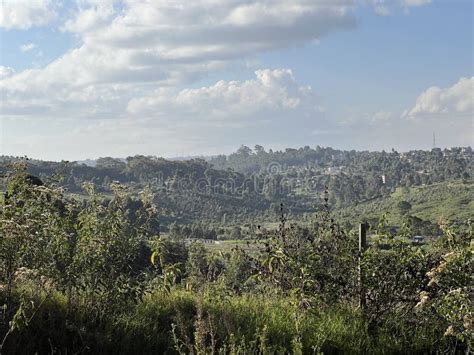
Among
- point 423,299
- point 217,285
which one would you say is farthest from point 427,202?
point 423,299

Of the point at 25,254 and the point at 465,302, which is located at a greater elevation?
the point at 25,254

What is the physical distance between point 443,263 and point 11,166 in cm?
498

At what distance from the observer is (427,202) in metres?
135

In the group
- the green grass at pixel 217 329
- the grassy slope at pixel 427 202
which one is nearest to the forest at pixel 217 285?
the green grass at pixel 217 329

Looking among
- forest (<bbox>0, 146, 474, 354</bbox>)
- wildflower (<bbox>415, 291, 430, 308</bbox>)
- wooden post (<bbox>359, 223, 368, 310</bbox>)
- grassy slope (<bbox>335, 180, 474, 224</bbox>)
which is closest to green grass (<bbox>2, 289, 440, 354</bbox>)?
forest (<bbox>0, 146, 474, 354</bbox>)

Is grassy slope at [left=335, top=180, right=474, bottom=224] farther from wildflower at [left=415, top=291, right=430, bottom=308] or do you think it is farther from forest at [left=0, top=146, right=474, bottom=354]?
wildflower at [left=415, top=291, right=430, bottom=308]

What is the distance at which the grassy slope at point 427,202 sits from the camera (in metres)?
119

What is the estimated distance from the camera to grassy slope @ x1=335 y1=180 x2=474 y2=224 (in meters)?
119

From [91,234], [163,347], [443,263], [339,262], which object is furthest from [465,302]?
[91,234]

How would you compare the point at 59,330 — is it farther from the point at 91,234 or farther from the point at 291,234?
the point at 291,234

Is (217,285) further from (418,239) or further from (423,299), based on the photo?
(418,239)

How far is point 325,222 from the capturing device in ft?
23.6

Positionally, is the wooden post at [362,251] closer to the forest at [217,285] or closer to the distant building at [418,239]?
the forest at [217,285]

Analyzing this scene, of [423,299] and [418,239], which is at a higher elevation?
[418,239]
